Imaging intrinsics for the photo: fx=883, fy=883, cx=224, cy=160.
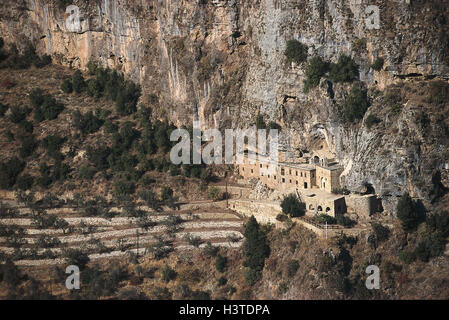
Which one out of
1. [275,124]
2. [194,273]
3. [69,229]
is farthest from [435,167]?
[69,229]

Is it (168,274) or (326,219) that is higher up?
(326,219)

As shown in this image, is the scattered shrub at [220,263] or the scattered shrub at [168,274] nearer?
the scattered shrub at [168,274]

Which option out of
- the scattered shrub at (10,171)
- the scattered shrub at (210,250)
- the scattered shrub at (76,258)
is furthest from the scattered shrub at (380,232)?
the scattered shrub at (10,171)

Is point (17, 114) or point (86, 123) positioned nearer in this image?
point (86, 123)

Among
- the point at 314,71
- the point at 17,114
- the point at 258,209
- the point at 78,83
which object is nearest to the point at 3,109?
the point at 17,114

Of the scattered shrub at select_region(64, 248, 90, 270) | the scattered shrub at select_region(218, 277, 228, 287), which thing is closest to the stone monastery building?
the scattered shrub at select_region(218, 277, 228, 287)

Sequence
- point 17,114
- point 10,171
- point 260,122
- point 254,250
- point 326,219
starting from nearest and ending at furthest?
point 326,219 → point 254,250 → point 260,122 → point 10,171 → point 17,114

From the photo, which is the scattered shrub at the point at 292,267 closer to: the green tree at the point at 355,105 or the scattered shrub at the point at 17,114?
the green tree at the point at 355,105

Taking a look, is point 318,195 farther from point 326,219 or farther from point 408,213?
point 408,213

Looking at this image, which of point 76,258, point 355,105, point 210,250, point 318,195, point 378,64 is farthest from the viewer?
point 355,105

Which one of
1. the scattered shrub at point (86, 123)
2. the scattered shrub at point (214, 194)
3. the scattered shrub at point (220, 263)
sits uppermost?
the scattered shrub at point (86, 123)
